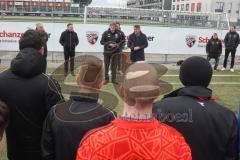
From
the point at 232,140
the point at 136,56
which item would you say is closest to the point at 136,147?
the point at 232,140

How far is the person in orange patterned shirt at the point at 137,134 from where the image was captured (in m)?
1.73

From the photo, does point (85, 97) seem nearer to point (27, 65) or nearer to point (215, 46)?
point (27, 65)

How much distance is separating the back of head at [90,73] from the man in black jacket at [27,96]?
0.78m

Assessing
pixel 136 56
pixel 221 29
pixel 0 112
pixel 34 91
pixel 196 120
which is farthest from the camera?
pixel 221 29

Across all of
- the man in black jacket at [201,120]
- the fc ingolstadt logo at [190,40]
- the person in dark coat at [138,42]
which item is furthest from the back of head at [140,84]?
the fc ingolstadt logo at [190,40]

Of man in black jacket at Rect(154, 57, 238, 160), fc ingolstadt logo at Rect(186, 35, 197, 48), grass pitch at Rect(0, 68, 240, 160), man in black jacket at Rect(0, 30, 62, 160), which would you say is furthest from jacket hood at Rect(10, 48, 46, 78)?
fc ingolstadt logo at Rect(186, 35, 197, 48)

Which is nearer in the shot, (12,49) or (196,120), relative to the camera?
(196,120)

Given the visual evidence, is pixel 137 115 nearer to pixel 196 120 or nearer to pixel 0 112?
pixel 0 112

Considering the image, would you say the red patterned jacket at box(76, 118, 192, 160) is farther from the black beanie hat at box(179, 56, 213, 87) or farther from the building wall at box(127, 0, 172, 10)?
the building wall at box(127, 0, 172, 10)

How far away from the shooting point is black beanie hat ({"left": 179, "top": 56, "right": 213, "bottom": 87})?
10.0ft

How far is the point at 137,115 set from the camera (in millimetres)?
1803

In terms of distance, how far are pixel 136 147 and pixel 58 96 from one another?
1851 millimetres

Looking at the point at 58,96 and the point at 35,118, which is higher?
the point at 58,96

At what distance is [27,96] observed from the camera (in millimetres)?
3436
